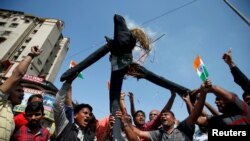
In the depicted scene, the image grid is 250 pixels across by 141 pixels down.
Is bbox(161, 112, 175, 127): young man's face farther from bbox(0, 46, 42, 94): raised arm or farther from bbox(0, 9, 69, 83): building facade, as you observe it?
bbox(0, 9, 69, 83): building facade

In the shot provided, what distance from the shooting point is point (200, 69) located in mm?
5133

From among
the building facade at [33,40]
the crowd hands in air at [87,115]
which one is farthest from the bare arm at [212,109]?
the building facade at [33,40]

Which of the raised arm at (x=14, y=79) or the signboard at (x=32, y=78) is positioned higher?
the signboard at (x=32, y=78)

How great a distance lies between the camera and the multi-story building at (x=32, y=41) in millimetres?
42475

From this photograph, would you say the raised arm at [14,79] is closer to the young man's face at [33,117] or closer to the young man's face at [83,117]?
the young man's face at [33,117]

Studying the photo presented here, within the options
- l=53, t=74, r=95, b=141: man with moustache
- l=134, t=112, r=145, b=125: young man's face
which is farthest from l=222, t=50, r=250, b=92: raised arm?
l=53, t=74, r=95, b=141: man with moustache

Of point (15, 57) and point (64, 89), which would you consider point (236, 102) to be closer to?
point (64, 89)

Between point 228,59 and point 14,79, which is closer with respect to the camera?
point 14,79

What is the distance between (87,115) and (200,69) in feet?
7.97

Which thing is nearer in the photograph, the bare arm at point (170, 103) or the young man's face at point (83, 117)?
the young man's face at point (83, 117)

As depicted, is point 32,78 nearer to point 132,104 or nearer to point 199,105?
point 132,104

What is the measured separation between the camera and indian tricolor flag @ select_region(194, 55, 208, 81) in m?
5.00

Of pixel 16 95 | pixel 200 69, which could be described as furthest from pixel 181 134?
pixel 16 95

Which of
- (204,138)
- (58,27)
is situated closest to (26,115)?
(204,138)
